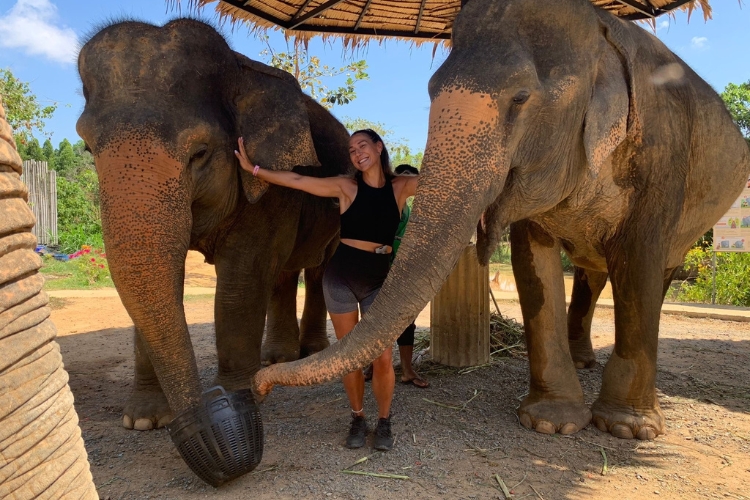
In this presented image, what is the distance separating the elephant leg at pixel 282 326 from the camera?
540cm

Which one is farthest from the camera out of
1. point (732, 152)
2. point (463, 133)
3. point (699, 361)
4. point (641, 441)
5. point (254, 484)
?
point (699, 361)

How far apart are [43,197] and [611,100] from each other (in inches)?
613

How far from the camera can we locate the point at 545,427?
11.7ft

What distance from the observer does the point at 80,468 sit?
4.27ft

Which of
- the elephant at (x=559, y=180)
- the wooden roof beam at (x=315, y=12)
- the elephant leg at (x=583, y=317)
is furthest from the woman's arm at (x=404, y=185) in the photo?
the elephant leg at (x=583, y=317)

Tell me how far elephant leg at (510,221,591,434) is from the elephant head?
1407mm

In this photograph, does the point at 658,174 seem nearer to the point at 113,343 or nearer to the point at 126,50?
the point at 126,50

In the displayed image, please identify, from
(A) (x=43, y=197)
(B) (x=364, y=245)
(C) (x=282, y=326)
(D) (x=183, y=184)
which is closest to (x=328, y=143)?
(C) (x=282, y=326)

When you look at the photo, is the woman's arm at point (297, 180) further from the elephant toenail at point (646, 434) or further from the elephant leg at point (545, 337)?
the elephant toenail at point (646, 434)

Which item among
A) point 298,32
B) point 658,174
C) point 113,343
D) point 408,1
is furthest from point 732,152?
point 113,343

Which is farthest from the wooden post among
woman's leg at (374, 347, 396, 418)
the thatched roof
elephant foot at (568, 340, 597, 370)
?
the thatched roof

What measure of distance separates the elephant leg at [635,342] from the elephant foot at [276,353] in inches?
106

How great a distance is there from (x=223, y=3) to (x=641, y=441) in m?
4.21

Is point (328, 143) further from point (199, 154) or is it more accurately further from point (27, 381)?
point (27, 381)
